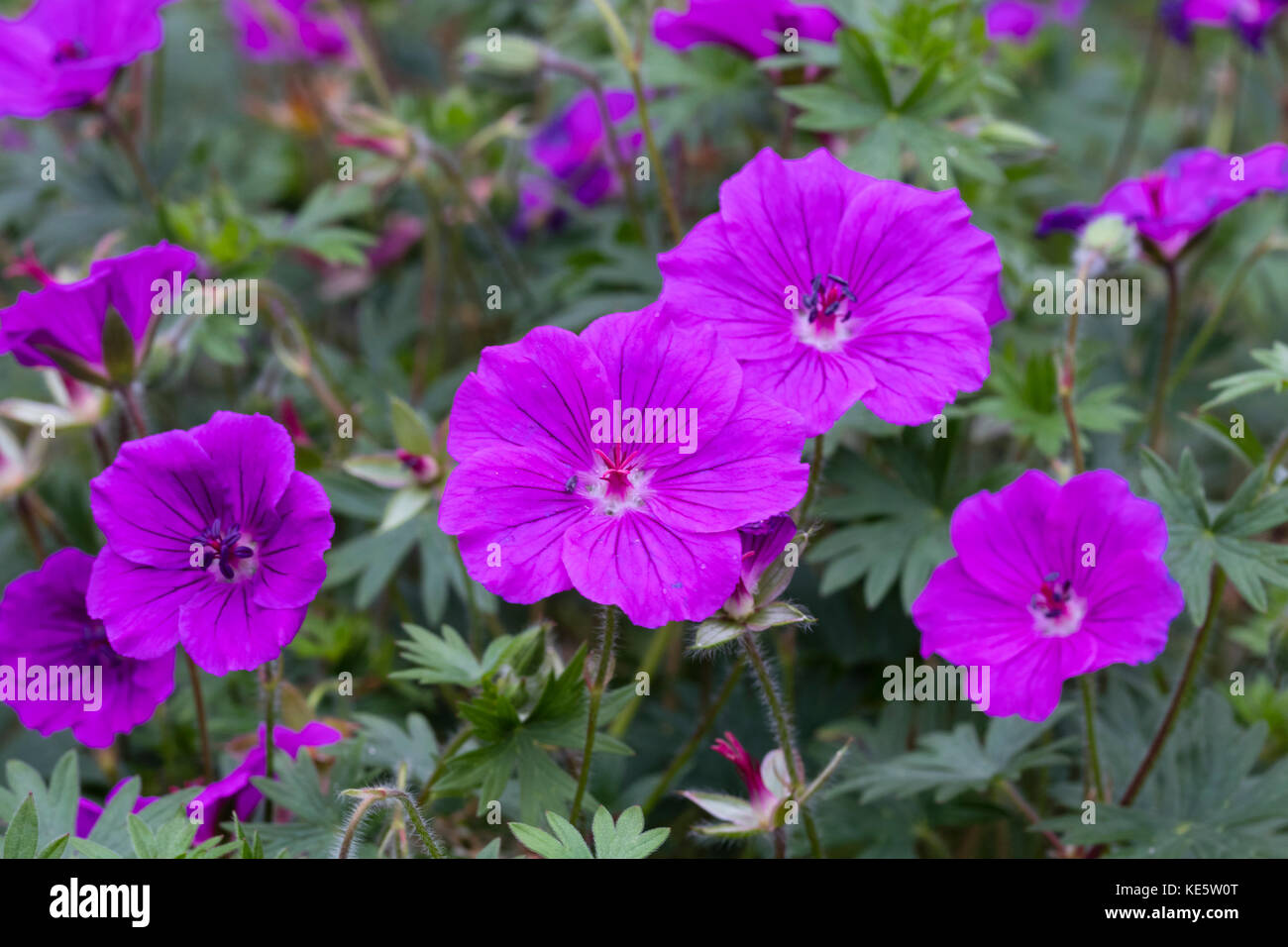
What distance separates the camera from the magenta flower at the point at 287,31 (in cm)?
244

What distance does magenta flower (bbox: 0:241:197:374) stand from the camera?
1.21 metres

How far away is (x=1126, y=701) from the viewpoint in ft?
5.13

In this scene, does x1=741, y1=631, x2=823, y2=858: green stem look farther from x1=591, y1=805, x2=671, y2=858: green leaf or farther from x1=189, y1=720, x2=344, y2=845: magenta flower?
x1=189, y1=720, x2=344, y2=845: magenta flower

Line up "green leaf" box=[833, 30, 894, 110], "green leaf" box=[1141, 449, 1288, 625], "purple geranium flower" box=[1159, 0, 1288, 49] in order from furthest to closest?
"purple geranium flower" box=[1159, 0, 1288, 49]
"green leaf" box=[833, 30, 894, 110]
"green leaf" box=[1141, 449, 1288, 625]

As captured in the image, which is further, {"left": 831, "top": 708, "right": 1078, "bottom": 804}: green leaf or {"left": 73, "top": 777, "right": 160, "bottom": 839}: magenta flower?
{"left": 831, "top": 708, "right": 1078, "bottom": 804}: green leaf

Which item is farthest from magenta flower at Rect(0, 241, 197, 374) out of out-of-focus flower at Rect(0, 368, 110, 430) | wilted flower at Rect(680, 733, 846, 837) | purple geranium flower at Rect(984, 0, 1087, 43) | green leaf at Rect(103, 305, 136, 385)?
purple geranium flower at Rect(984, 0, 1087, 43)

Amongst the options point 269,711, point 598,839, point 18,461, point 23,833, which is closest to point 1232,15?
point 598,839

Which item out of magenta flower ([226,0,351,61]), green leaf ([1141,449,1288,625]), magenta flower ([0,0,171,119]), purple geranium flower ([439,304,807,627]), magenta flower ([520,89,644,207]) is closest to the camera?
purple geranium flower ([439,304,807,627])

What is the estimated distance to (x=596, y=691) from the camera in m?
1.15

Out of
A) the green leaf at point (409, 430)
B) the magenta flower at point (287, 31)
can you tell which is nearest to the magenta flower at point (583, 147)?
the magenta flower at point (287, 31)

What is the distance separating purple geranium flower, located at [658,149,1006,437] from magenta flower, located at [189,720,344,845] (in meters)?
0.65

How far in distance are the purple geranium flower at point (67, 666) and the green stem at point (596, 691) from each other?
0.43 metres

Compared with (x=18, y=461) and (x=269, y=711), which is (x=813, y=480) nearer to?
(x=269, y=711)

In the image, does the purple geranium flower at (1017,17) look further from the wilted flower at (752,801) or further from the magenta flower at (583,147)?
the wilted flower at (752,801)
